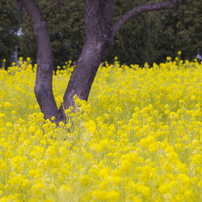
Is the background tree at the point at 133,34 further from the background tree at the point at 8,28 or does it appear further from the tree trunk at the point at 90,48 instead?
the tree trunk at the point at 90,48

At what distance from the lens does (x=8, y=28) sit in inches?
392

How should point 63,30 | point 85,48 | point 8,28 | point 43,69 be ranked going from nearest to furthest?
point 43,69 → point 85,48 → point 63,30 → point 8,28

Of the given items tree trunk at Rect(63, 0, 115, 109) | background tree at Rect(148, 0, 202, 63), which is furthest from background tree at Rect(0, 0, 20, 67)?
tree trunk at Rect(63, 0, 115, 109)

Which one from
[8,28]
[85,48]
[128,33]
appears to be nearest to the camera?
[85,48]

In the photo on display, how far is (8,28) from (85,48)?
6.72 meters

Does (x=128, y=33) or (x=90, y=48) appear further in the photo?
(x=128, y=33)

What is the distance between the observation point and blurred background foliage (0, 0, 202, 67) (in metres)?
9.28

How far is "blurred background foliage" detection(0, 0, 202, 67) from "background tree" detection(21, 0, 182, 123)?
191 inches

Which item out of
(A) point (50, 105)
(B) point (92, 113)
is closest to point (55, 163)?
(A) point (50, 105)

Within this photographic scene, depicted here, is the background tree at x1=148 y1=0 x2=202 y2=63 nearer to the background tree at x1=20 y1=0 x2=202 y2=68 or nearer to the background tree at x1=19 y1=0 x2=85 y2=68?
the background tree at x1=20 y1=0 x2=202 y2=68

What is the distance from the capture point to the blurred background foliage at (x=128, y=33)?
9281mm

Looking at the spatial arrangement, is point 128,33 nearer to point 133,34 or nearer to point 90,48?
point 133,34

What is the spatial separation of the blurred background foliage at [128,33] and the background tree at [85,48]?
15.9 ft

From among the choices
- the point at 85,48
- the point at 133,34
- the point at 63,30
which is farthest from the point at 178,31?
the point at 85,48
